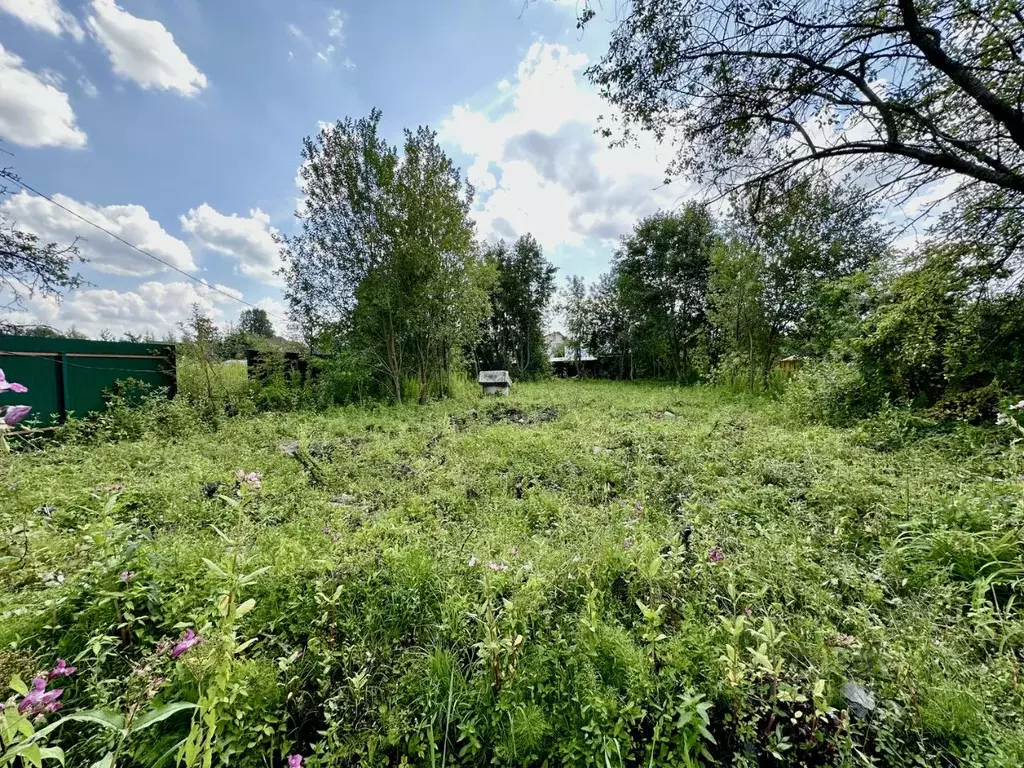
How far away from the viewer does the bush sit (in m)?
5.10

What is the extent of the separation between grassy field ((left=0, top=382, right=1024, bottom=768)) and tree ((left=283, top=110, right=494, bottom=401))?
6.12 m

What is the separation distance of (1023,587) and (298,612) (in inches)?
125

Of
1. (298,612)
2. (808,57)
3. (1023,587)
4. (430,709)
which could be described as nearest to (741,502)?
(1023,587)

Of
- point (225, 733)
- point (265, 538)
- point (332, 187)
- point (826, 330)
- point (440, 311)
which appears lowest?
point (225, 733)

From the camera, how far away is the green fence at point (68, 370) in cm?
463

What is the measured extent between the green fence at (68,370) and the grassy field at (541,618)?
8.38 ft

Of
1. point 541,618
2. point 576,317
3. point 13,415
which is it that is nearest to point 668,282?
point 576,317

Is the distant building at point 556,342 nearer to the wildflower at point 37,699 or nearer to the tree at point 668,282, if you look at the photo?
the tree at point 668,282

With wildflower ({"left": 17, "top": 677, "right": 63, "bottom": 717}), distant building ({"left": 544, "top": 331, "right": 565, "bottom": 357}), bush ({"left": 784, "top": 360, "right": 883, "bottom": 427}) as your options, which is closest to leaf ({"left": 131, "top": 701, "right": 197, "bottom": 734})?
wildflower ({"left": 17, "top": 677, "right": 63, "bottom": 717})

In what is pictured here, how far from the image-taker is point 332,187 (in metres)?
8.15

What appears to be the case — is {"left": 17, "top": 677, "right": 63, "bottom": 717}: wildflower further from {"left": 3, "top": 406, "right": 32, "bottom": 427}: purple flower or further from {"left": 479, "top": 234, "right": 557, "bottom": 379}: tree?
{"left": 479, "top": 234, "right": 557, "bottom": 379}: tree

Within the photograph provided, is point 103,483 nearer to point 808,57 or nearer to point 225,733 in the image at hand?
point 225,733

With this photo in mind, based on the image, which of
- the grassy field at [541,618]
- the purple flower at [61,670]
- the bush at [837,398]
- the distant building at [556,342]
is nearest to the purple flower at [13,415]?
the grassy field at [541,618]

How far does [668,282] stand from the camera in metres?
17.4
